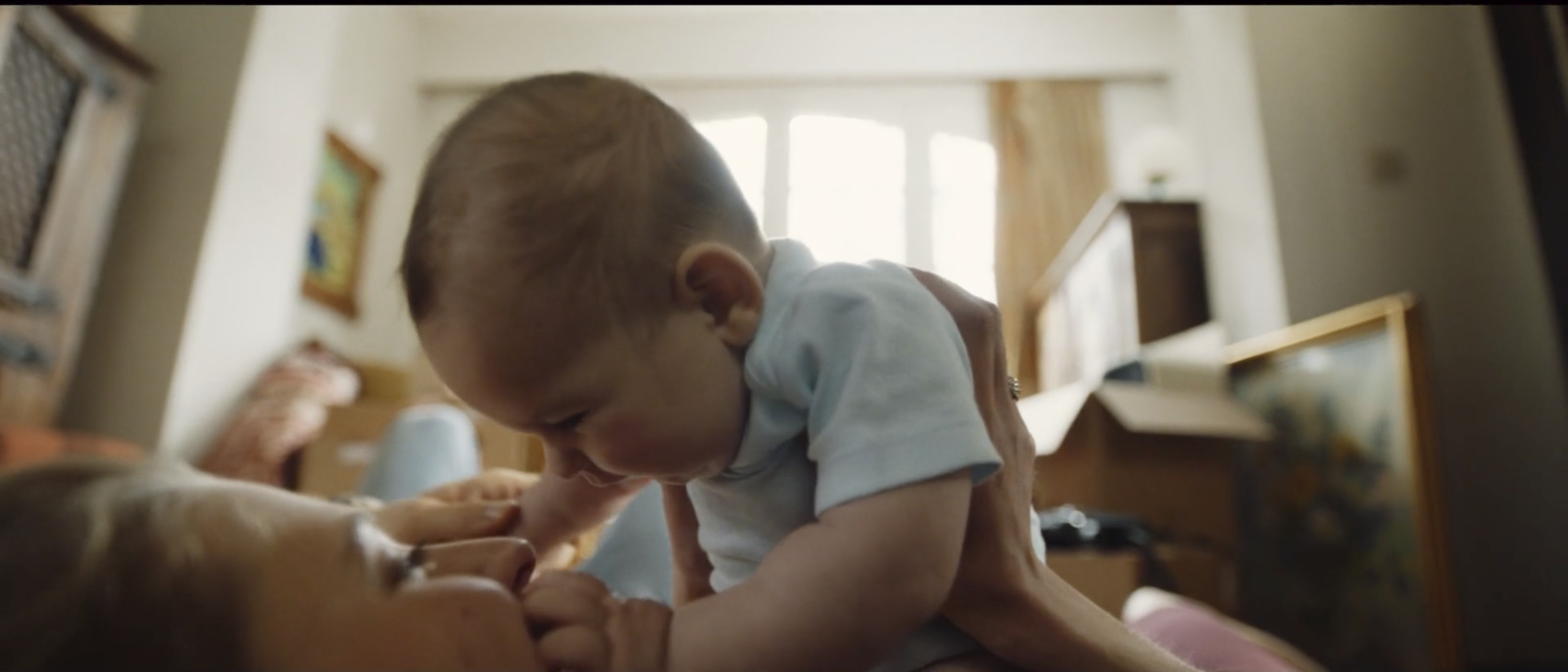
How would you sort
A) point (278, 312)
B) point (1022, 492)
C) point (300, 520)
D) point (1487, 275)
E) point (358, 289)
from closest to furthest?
point (300, 520)
point (1022, 492)
point (1487, 275)
point (278, 312)
point (358, 289)

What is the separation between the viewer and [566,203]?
40 cm

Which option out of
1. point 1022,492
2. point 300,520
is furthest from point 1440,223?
point 300,520

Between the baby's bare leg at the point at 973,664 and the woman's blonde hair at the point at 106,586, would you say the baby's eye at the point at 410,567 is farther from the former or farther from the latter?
the baby's bare leg at the point at 973,664

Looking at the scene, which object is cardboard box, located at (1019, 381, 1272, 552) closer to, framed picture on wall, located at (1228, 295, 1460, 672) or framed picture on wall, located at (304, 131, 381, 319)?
framed picture on wall, located at (1228, 295, 1460, 672)

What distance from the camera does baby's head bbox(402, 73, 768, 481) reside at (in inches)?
15.4

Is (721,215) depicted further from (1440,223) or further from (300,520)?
(1440,223)

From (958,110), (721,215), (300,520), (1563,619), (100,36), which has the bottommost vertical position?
(1563,619)

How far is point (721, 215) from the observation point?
45 cm

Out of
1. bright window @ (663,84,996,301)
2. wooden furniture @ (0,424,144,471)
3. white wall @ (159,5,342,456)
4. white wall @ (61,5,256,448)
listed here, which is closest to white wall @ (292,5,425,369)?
white wall @ (159,5,342,456)

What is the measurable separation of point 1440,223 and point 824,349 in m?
2.64

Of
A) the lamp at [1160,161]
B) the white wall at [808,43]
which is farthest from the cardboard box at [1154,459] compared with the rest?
the white wall at [808,43]

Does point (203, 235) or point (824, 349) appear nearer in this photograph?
point (824, 349)

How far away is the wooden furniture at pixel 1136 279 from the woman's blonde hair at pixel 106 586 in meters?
2.46

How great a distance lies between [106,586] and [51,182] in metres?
2.19
